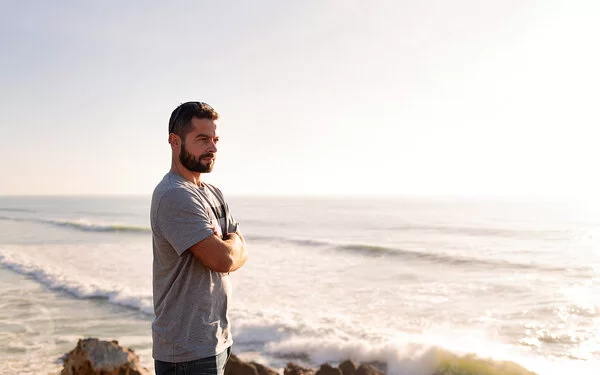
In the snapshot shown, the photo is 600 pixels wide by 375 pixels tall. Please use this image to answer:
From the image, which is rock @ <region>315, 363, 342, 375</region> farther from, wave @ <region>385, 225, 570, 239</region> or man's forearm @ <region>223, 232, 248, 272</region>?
wave @ <region>385, 225, 570, 239</region>

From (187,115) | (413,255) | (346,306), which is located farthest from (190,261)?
(413,255)

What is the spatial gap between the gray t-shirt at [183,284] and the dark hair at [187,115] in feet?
0.81

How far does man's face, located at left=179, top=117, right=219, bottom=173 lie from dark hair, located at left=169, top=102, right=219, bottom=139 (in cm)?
2

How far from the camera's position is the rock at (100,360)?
5.09m

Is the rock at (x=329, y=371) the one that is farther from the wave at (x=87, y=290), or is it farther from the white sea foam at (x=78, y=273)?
the white sea foam at (x=78, y=273)

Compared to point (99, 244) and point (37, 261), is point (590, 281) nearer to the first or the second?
point (37, 261)

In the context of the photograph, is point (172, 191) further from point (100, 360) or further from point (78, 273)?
point (78, 273)

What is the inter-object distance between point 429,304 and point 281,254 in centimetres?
1255

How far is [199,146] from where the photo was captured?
101 inches

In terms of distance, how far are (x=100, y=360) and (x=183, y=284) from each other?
10.9ft

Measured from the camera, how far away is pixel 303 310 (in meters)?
12.5

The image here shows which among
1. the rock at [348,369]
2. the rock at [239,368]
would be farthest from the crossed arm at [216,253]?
the rock at [348,369]

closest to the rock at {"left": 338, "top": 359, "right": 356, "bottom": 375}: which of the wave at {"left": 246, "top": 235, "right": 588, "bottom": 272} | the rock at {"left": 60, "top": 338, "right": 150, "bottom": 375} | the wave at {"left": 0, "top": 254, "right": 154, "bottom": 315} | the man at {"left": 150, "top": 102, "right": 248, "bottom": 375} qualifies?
the rock at {"left": 60, "top": 338, "right": 150, "bottom": 375}

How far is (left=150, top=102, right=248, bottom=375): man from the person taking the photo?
2.36m
